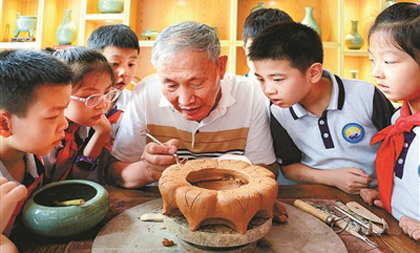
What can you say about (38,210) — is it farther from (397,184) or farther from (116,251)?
(397,184)

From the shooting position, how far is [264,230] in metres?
1.08

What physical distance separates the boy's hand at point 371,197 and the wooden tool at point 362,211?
0.39ft

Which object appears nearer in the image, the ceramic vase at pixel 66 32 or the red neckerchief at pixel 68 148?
the red neckerchief at pixel 68 148

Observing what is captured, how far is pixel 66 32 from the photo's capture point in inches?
176

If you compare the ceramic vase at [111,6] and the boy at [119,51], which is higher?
the ceramic vase at [111,6]

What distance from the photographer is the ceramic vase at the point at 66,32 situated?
4461mm

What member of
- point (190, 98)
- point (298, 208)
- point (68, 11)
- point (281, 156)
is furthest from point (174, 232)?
point (68, 11)

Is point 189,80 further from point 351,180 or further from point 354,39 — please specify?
point 354,39

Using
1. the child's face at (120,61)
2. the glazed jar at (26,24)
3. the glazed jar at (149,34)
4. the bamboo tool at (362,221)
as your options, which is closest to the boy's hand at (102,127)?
the child's face at (120,61)

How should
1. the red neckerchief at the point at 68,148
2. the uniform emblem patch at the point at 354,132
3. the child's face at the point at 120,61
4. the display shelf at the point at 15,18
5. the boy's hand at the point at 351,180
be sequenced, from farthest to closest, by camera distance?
the display shelf at the point at 15,18
the child's face at the point at 120,61
the uniform emblem patch at the point at 354,132
the boy's hand at the point at 351,180
the red neckerchief at the point at 68,148

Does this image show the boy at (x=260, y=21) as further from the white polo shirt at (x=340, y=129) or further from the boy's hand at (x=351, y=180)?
the boy's hand at (x=351, y=180)

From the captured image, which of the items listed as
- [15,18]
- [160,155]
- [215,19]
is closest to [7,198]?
[160,155]

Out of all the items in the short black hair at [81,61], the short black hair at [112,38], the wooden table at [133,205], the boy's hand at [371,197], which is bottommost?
the wooden table at [133,205]

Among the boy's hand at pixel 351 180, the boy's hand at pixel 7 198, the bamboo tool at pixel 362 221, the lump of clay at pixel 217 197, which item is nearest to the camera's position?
the boy's hand at pixel 7 198
